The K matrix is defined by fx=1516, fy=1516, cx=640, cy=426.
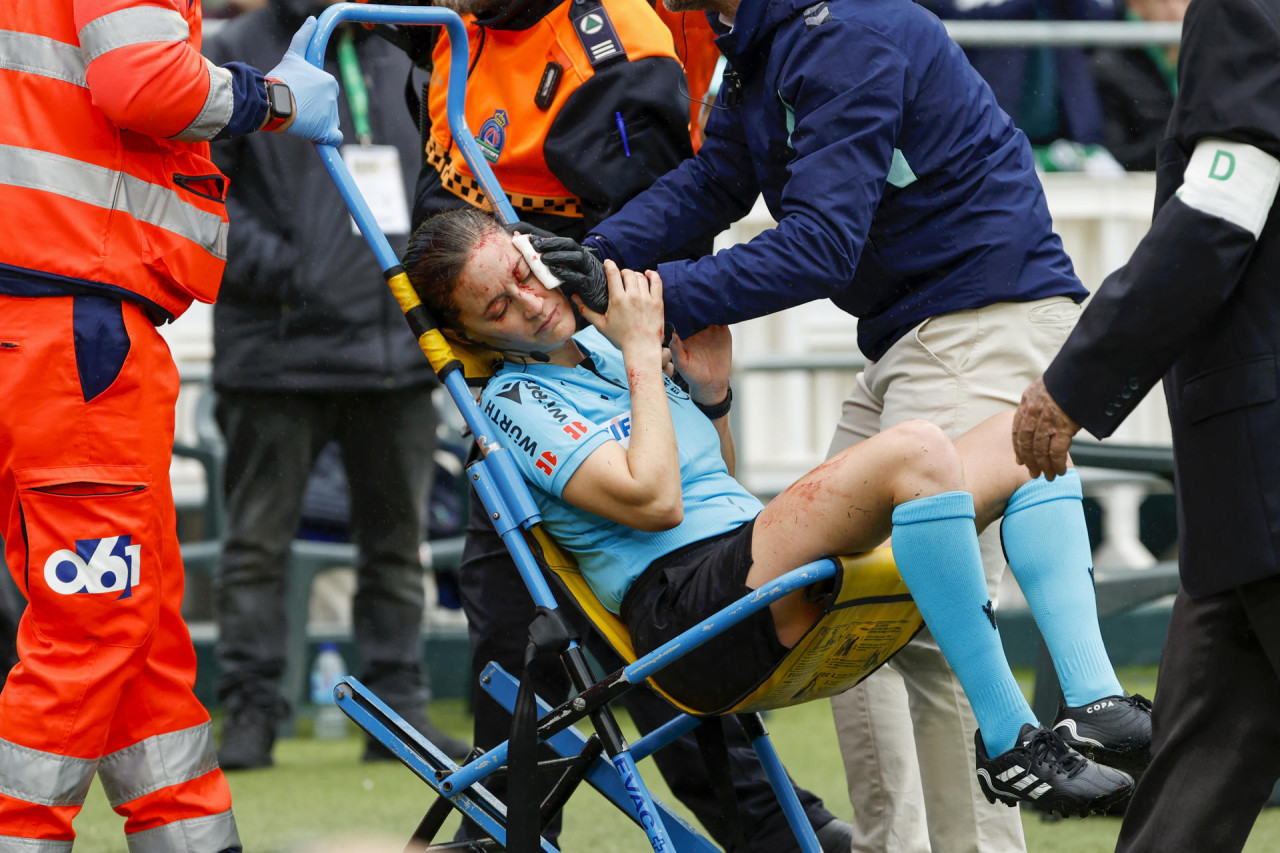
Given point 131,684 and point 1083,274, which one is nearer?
point 131,684

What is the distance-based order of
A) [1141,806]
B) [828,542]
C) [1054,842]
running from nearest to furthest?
[1141,806] → [828,542] → [1054,842]

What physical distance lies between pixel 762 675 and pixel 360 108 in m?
2.93

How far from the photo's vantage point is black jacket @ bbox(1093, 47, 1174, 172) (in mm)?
5746

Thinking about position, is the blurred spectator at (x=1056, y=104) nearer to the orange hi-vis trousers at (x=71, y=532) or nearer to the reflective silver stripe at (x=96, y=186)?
the reflective silver stripe at (x=96, y=186)

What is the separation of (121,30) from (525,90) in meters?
0.82

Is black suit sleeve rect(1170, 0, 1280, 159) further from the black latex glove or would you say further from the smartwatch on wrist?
the smartwatch on wrist

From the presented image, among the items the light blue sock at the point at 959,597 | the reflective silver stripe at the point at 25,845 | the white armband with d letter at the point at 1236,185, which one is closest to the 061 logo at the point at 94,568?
the reflective silver stripe at the point at 25,845

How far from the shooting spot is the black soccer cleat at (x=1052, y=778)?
2.15 metres

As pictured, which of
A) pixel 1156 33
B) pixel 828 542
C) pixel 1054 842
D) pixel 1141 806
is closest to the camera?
pixel 1141 806

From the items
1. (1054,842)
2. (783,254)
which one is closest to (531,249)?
(783,254)

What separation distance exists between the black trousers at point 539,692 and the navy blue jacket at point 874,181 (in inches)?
29.2

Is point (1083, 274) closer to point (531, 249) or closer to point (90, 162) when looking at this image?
point (531, 249)

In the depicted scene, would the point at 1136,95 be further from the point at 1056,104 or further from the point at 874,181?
the point at 874,181

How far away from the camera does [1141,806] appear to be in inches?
83.0
